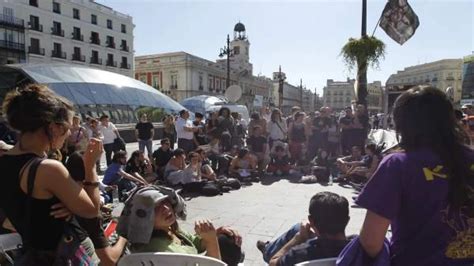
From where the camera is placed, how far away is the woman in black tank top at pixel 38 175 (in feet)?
4.75

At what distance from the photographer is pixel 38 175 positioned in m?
1.42

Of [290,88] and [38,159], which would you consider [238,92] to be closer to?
[38,159]

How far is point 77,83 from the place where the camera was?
20422mm

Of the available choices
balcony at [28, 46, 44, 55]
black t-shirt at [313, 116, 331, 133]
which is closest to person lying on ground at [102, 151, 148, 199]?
black t-shirt at [313, 116, 331, 133]

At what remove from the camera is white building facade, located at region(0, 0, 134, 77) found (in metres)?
39.1

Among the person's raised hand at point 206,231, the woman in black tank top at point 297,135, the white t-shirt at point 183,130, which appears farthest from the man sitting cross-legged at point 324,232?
the woman in black tank top at point 297,135

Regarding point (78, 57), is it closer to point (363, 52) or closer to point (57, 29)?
point (57, 29)

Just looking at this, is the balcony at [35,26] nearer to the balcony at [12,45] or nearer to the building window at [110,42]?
the balcony at [12,45]

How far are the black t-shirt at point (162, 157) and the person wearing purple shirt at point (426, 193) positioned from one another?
668 centimetres

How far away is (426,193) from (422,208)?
6 cm

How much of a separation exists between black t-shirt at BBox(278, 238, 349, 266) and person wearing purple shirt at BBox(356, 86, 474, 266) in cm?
54

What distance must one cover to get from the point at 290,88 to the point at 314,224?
361ft

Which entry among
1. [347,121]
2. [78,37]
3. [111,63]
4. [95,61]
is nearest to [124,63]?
[111,63]

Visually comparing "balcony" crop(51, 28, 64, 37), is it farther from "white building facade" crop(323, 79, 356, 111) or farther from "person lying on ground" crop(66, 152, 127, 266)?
"white building facade" crop(323, 79, 356, 111)
